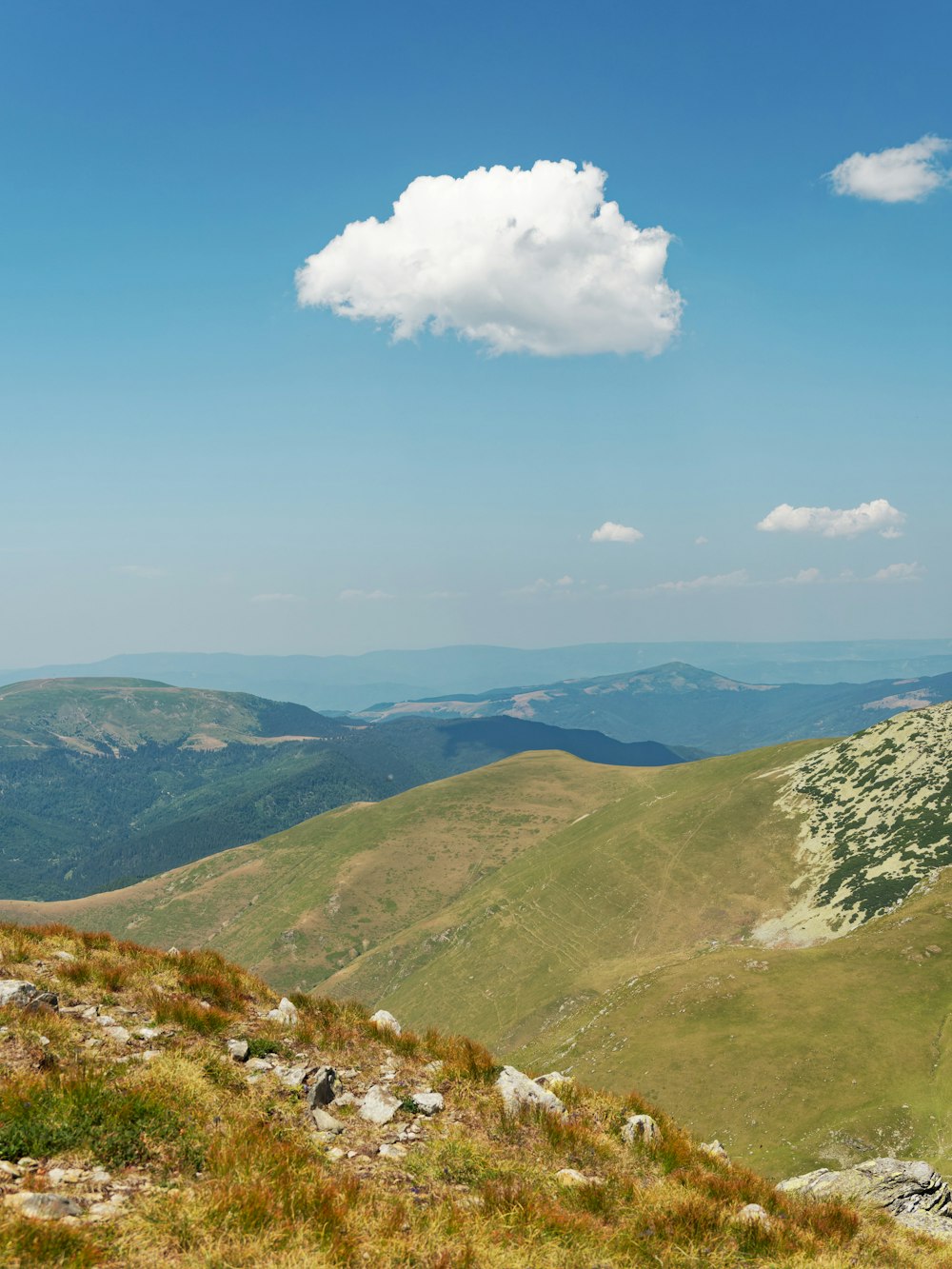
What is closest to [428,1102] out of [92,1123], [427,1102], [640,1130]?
[427,1102]

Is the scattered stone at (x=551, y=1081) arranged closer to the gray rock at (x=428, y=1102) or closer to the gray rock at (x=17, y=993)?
the gray rock at (x=428, y=1102)

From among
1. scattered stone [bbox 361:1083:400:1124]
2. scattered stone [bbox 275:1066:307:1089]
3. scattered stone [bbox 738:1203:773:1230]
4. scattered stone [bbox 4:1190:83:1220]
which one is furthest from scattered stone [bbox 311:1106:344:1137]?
scattered stone [bbox 738:1203:773:1230]

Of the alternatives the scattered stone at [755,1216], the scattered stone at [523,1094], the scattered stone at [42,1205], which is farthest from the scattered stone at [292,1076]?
the scattered stone at [755,1216]

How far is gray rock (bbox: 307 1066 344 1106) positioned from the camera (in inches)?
428

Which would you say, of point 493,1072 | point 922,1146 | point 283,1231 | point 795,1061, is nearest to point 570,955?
point 795,1061

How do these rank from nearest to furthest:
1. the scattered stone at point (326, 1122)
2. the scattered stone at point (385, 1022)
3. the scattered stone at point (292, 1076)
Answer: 1. the scattered stone at point (326, 1122)
2. the scattered stone at point (292, 1076)
3. the scattered stone at point (385, 1022)

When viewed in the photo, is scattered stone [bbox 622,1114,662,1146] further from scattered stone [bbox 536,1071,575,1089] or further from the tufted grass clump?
the tufted grass clump

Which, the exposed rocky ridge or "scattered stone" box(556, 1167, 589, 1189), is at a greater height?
"scattered stone" box(556, 1167, 589, 1189)

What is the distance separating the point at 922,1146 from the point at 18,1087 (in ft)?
193

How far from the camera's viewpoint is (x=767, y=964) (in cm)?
7731

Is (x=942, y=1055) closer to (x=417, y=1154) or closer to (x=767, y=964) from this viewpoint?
(x=767, y=964)

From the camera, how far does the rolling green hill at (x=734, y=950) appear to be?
54219 mm

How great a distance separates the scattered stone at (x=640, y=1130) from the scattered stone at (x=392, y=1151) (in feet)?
15.1

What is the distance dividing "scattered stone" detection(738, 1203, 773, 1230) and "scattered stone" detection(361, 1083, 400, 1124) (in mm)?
5699
